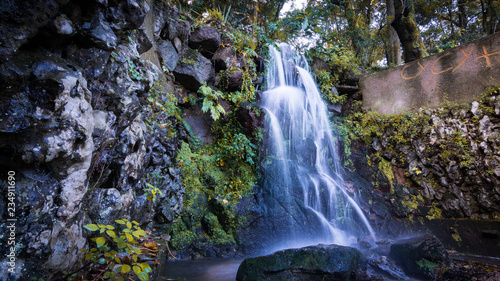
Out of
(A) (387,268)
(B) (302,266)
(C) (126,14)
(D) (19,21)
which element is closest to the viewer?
(D) (19,21)

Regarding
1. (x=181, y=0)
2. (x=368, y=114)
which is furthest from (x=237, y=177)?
(x=181, y=0)

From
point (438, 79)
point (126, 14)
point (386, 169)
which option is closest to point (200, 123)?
point (126, 14)

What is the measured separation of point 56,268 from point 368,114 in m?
8.70

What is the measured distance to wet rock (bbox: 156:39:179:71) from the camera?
588 cm

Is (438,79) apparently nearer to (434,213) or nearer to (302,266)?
(434,213)

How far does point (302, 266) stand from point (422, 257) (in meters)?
2.35

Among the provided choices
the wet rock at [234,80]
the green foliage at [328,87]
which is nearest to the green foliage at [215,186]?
the wet rock at [234,80]

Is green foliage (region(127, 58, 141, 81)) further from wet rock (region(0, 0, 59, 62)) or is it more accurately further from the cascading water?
the cascading water

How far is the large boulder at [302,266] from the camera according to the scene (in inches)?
136

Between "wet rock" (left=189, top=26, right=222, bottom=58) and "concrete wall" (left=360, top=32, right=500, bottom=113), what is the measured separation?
5.68m

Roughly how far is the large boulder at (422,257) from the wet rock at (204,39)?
7014 millimetres

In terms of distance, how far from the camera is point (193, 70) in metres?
6.55

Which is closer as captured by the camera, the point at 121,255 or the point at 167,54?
the point at 121,255

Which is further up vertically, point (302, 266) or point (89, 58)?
point (89, 58)
